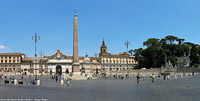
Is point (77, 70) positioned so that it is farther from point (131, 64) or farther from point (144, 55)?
point (131, 64)

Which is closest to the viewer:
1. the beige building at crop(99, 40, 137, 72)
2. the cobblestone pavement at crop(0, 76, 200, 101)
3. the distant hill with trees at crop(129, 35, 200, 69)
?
the cobblestone pavement at crop(0, 76, 200, 101)

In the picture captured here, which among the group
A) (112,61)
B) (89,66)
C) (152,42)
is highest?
(152,42)

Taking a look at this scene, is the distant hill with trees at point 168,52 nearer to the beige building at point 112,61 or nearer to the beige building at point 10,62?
the beige building at point 112,61

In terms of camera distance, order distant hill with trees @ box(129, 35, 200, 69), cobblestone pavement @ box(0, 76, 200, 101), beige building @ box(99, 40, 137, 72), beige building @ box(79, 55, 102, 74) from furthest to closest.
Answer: beige building @ box(99, 40, 137, 72) < beige building @ box(79, 55, 102, 74) < distant hill with trees @ box(129, 35, 200, 69) < cobblestone pavement @ box(0, 76, 200, 101)

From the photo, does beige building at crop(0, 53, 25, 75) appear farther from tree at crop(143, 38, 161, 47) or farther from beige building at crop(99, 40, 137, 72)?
tree at crop(143, 38, 161, 47)

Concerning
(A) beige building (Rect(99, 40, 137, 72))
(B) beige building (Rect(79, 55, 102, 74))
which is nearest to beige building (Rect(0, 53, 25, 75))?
(B) beige building (Rect(79, 55, 102, 74))

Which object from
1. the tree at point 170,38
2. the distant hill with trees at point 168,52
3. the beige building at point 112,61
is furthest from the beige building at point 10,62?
the tree at point 170,38

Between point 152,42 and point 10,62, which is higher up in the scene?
point 152,42

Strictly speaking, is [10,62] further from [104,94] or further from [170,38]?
[104,94]

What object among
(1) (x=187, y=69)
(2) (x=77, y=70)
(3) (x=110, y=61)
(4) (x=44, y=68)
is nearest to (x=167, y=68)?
(1) (x=187, y=69)

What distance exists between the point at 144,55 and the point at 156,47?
6939mm

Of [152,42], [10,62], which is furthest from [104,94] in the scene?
[10,62]

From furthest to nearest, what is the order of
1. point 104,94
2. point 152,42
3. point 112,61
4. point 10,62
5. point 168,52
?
point 112,61
point 10,62
point 152,42
point 168,52
point 104,94

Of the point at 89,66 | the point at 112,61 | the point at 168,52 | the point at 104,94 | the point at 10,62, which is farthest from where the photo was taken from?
the point at 112,61
